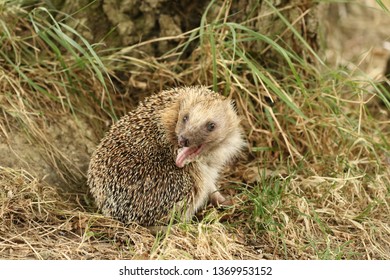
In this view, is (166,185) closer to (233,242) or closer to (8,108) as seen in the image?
(233,242)

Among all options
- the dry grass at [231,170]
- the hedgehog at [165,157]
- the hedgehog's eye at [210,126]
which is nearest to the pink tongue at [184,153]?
the hedgehog at [165,157]

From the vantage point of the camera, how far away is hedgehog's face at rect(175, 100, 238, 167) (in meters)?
4.93

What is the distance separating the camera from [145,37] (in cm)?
613

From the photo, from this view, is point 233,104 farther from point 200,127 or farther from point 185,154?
point 185,154

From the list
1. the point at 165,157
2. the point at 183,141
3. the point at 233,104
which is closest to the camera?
the point at 183,141

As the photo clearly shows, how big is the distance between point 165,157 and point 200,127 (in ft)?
1.15

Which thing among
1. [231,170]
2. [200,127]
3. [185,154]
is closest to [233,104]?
[231,170]

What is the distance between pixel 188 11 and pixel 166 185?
6.66 feet

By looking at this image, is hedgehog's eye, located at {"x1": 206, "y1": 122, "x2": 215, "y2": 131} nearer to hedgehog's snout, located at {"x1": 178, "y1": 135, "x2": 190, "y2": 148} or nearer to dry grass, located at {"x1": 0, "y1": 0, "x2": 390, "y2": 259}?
hedgehog's snout, located at {"x1": 178, "y1": 135, "x2": 190, "y2": 148}

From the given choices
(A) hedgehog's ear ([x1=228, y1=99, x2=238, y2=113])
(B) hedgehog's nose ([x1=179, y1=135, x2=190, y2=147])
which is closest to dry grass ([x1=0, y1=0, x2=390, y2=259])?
(A) hedgehog's ear ([x1=228, y1=99, x2=238, y2=113])

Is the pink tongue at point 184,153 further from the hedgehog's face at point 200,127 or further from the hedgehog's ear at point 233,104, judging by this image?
the hedgehog's ear at point 233,104

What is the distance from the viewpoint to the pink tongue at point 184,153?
4914mm

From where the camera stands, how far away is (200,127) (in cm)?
497
